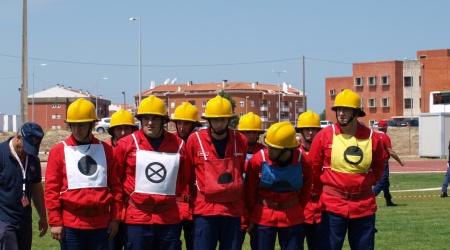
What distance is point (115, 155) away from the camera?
809 cm

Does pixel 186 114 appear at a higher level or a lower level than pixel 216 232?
higher

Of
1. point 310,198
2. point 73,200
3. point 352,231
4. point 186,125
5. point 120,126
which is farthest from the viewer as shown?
point 120,126

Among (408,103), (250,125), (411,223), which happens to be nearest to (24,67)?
(411,223)

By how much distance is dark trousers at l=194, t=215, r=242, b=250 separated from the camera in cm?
825

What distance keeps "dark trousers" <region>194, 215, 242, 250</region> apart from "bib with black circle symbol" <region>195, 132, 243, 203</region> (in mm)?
211

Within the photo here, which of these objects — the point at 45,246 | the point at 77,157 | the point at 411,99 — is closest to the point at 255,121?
the point at 77,157

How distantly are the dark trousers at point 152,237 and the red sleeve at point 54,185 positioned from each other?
2.29ft

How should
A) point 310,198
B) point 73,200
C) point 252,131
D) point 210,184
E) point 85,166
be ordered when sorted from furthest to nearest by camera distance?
point 252,131
point 310,198
point 210,184
point 85,166
point 73,200

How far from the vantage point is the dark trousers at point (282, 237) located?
8.46m

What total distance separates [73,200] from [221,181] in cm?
152

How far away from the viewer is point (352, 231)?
888 centimetres

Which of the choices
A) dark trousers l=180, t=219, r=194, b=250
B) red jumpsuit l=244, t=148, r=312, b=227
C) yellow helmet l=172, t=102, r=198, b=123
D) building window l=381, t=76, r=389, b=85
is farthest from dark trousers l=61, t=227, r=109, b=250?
building window l=381, t=76, r=389, b=85

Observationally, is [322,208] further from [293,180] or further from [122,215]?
[122,215]

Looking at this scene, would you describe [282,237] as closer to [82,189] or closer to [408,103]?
[82,189]
